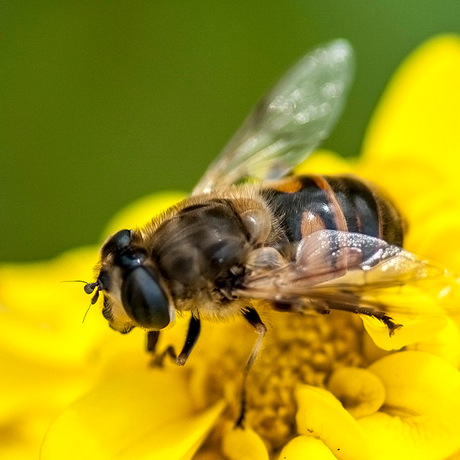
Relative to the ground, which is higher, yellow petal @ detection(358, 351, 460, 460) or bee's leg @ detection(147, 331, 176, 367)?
bee's leg @ detection(147, 331, 176, 367)

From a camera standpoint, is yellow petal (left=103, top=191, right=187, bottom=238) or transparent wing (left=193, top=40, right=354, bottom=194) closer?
transparent wing (left=193, top=40, right=354, bottom=194)

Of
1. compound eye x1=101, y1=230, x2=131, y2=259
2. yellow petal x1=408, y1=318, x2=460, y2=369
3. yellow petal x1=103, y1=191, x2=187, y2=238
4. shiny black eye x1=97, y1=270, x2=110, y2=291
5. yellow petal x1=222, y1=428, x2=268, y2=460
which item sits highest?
compound eye x1=101, y1=230, x2=131, y2=259

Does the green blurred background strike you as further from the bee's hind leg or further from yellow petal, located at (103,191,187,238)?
the bee's hind leg

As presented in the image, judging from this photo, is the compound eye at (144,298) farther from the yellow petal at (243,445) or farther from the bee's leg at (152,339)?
the yellow petal at (243,445)

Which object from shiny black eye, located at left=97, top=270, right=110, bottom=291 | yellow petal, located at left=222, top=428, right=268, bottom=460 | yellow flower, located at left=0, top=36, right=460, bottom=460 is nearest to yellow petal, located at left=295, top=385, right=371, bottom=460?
yellow flower, located at left=0, top=36, right=460, bottom=460

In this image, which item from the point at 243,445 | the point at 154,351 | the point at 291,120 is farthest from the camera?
the point at 291,120

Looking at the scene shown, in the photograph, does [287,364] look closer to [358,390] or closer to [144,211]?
[358,390]

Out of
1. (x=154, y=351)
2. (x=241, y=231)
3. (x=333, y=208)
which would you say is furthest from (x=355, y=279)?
(x=154, y=351)
